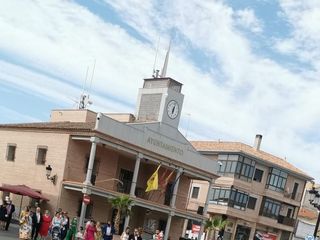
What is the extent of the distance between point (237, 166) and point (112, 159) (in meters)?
18.6

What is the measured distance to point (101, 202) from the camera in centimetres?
3403

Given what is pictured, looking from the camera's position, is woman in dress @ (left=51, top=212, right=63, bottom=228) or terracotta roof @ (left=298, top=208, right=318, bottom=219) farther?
terracotta roof @ (left=298, top=208, right=318, bottom=219)

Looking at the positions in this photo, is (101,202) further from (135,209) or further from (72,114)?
(72,114)

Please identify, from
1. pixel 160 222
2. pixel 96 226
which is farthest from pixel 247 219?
pixel 96 226

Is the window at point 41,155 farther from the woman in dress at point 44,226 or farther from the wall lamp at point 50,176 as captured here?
the woman in dress at point 44,226

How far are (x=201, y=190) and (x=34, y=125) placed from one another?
71.2ft

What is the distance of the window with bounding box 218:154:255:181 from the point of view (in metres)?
49.8

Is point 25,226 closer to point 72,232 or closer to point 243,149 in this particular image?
point 72,232

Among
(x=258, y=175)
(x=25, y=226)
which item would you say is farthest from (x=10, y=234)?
(x=258, y=175)

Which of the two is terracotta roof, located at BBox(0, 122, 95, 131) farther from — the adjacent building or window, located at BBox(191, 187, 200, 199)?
the adjacent building

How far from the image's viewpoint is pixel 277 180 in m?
53.9

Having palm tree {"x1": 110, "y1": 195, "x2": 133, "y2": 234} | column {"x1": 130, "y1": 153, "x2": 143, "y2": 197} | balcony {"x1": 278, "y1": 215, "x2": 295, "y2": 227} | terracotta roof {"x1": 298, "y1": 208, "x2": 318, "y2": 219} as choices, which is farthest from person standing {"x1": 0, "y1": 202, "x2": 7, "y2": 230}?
terracotta roof {"x1": 298, "y1": 208, "x2": 318, "y2": 219}

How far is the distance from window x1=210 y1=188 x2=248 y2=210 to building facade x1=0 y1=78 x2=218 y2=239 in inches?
366

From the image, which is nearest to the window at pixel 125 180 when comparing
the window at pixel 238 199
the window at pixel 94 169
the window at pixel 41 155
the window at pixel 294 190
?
the window at pixel 94 169
